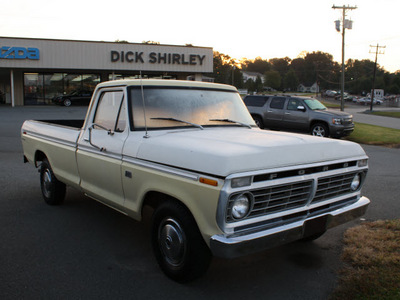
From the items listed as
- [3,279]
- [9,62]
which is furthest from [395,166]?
[9,62]

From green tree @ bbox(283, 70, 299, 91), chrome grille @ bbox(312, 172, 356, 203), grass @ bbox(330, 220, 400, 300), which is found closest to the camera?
grass @ bbox(330, 220, 400, 300)

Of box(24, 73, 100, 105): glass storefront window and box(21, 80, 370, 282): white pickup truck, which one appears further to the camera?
box(24, 73, 100, 105): glass storefront window

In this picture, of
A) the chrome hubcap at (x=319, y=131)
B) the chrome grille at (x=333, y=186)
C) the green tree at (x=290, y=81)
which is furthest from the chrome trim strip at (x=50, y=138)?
the green tree at (x=290, y=81)

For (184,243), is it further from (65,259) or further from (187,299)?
(65,259)

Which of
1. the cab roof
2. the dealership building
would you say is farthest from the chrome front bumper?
the dealership building

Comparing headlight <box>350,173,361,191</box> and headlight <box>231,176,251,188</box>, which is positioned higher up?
headlight <box>231,176,251,188</box>

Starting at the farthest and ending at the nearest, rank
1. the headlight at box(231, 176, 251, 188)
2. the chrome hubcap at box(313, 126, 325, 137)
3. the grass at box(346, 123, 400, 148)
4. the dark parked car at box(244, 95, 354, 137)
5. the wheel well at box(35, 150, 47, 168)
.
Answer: the chrome hubcap at box(313, 126, 325, 137) < the dark parked car at box(244, 95, 354, 137) < the grass at box(346, 123, 400, 148) < the wheel well at box(35, 150, 47, 168) < the headlight at box(231, 176, 251, 188)

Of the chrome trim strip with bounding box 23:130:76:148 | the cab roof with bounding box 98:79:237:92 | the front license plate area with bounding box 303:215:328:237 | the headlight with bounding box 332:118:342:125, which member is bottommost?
the front license plate area with bounding box 303:215:328:237

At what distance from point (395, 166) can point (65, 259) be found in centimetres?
853

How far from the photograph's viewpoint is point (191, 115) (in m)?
4.30

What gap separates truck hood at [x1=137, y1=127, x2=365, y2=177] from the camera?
9.52 feet

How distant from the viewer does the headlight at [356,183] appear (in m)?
3.91

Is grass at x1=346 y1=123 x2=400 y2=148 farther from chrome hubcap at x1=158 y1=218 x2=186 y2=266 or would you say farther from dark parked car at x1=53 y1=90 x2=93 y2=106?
dark parked car at x1=53 y1=90 x2=93 y2=106

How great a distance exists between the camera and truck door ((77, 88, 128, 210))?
4.02m
